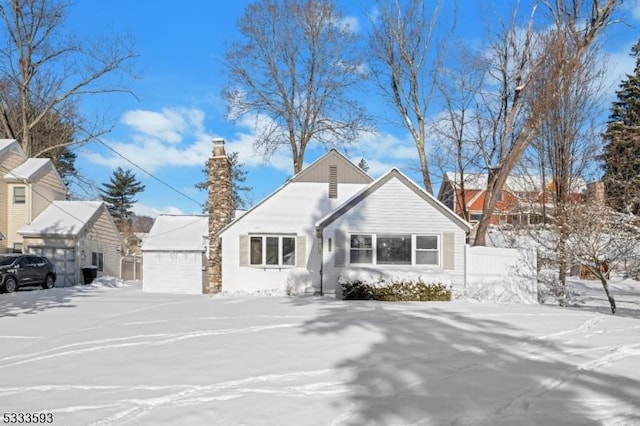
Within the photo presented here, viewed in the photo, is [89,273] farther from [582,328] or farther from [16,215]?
[582,328]

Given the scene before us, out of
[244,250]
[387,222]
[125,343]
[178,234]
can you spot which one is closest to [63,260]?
[178,234]

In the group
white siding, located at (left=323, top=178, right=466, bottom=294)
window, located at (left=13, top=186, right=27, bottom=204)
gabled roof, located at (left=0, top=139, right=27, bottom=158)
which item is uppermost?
gabled roof, located at (left=0, top=139, right=27, bottom=158)

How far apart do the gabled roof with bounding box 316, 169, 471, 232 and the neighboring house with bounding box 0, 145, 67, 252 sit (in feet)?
56.4

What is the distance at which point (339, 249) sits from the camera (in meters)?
16.8

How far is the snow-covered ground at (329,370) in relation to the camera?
448 centimetres

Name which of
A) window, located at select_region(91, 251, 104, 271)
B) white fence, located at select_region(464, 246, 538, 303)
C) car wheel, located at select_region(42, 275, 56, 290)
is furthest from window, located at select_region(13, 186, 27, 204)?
white fence, located at select_region(464, 246, 538, 303)

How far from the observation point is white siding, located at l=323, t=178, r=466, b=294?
16.8 metres

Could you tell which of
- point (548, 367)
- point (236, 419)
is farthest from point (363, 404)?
point (548, 367)

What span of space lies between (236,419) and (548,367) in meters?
3.73

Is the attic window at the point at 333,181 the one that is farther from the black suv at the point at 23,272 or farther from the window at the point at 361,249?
the black suv at the point at 23,272

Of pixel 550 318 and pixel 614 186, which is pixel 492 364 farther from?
pixel 614 186

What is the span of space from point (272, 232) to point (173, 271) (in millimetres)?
6225

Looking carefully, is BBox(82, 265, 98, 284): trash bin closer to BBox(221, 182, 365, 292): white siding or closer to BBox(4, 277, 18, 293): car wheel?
BBox(4, 277, 18, 293): car wheel

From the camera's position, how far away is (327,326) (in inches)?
350
